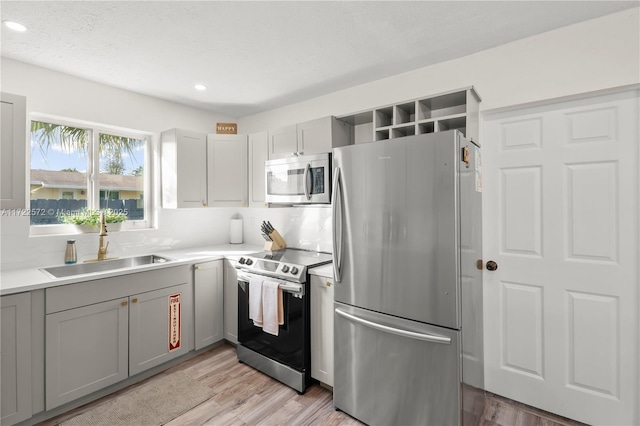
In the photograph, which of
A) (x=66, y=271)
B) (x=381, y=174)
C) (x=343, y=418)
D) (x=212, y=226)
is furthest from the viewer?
(x=212, y=226)

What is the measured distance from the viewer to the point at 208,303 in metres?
3.05

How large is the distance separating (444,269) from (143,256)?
9.37 ft

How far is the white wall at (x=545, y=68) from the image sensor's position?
1844mm

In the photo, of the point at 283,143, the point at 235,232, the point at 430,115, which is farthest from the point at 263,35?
the point at 235,232

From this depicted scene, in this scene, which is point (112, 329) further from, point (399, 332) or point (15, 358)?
point (399, 332)

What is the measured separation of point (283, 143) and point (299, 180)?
20.1 inches

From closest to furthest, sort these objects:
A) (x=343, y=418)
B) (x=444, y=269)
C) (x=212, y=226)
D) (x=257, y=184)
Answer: (x=444, y=269) → (x=343, y=418) → (x=257, y=184) → (x=212, y=226)

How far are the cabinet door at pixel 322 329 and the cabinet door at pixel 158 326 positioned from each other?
127 cm

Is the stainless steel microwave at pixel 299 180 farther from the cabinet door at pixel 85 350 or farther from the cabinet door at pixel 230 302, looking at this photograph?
the cabinet door at pixel 85 350

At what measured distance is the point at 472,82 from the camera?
92.0 inches

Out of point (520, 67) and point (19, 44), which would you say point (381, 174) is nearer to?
point (520, 67)

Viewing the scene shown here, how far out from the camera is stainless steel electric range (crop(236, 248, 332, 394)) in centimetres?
242

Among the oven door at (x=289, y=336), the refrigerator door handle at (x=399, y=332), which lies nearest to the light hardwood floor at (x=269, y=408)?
the oven door at (x=289, y=336)

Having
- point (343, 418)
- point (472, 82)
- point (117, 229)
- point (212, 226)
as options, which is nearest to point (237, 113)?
point (212, 226)
